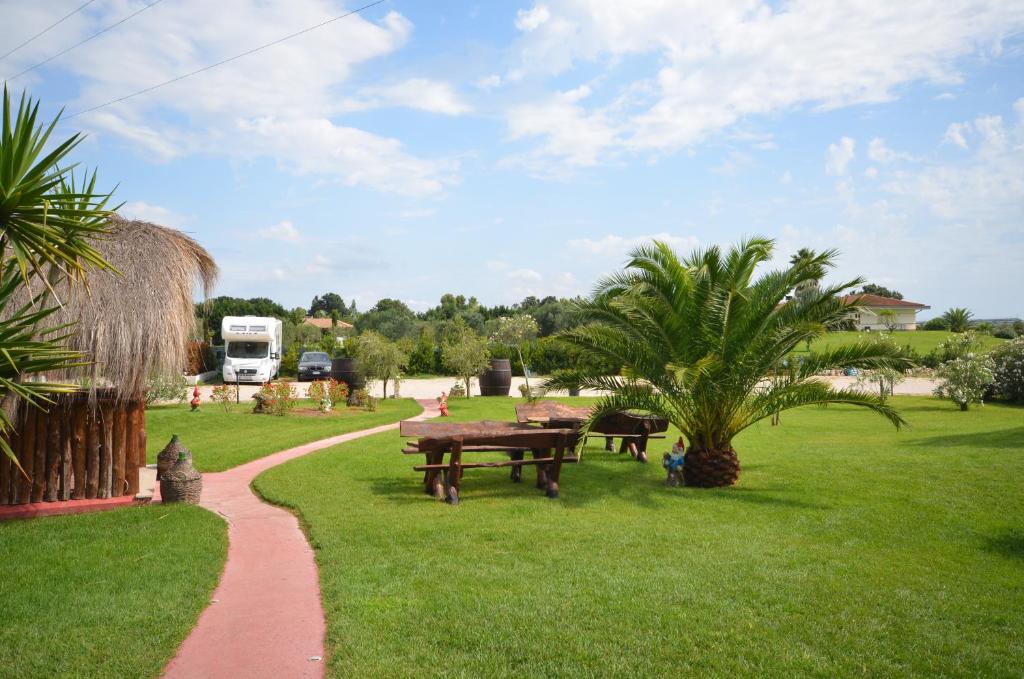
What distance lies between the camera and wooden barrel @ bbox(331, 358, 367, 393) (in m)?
23.3

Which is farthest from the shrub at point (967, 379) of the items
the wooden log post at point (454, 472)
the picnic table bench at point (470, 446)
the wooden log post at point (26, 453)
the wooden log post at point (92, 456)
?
the wooden log post at point (26, 453)

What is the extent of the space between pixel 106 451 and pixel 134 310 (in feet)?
5.55

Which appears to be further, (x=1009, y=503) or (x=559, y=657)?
(x=1009, y=503)

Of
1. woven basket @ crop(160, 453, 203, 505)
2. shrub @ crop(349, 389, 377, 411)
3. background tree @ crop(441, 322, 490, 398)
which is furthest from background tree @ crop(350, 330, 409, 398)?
woven basket @ crop(160, 453, 203, 505)

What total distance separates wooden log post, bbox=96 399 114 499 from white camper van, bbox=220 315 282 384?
20802 mm

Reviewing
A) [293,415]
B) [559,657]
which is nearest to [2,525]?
[559,657]

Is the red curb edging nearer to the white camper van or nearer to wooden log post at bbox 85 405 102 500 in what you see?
wooden log post at bbox 85 405 102 500

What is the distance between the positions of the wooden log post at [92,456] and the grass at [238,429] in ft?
9.78

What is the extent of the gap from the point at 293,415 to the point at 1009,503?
15.9m

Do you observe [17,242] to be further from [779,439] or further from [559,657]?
[779,439]

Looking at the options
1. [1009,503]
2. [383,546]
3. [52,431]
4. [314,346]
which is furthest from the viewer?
[314,346]

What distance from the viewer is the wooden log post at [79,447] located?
26.9 feet

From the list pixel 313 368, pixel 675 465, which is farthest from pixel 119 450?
pixel 313 368

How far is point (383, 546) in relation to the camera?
6711mm
